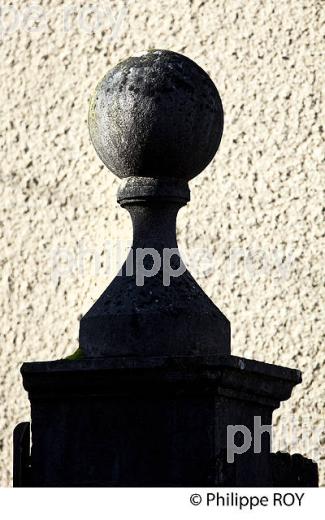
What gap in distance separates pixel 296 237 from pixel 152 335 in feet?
5.37

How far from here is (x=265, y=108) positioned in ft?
13.3

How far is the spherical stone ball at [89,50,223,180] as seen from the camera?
2455 millimetres

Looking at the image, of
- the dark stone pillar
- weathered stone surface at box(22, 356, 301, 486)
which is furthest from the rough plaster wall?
weathered stone surface at box(22, 356, 301, 486)

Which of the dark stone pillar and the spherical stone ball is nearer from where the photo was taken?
the dark stone pillar

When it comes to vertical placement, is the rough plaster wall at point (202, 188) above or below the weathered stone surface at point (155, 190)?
above

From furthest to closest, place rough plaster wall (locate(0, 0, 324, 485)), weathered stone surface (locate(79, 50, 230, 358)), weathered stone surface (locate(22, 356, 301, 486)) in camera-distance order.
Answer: rough plaster wall (locate(0, 0, 324, 485)) < weathered stone surface (locate(79, 50, 230, 358)) < weathered stone surface (locate(22, 356, 301, 486))

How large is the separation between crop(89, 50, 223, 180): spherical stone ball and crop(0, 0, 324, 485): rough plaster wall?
4.70 feet

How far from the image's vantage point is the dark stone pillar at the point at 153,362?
228 cm

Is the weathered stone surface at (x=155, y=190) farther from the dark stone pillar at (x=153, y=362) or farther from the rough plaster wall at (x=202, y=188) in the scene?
the rough plaster wall at (x=202, y=188)

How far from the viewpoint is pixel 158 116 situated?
245 cm

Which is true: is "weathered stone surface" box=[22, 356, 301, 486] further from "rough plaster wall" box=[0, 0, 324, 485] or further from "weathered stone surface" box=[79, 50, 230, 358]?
"rough plaster wall" box=[0, 0, 324, 485]

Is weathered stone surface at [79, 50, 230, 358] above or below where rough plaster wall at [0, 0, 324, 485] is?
below

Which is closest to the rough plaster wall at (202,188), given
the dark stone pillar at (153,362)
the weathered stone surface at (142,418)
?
the dark stone pillar at (153,362)

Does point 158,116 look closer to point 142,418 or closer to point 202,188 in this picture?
point 142,418
